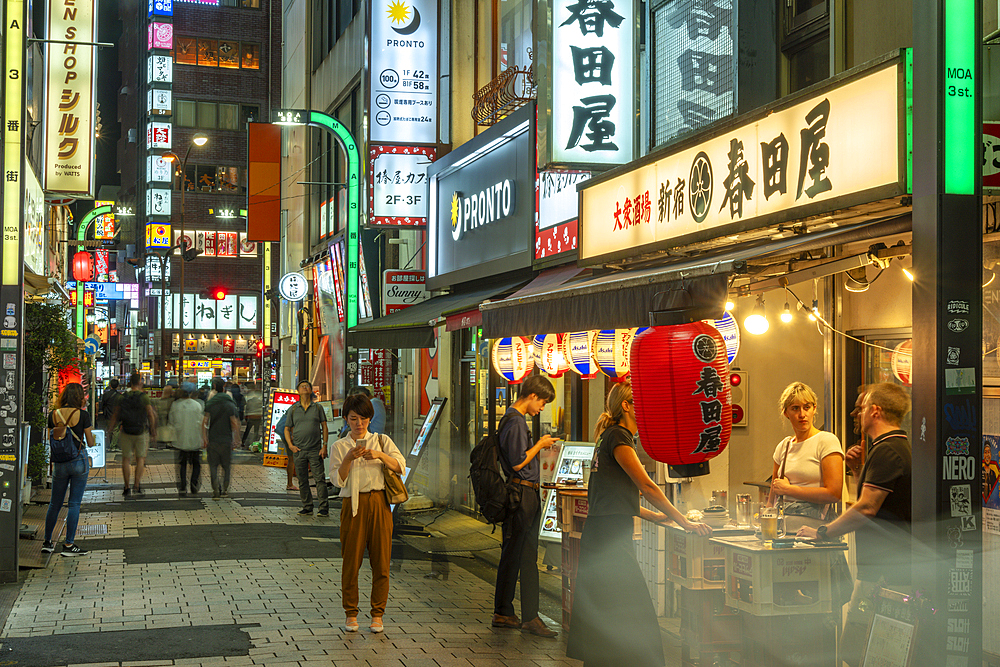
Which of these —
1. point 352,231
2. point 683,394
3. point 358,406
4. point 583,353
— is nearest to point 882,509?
point 683,394

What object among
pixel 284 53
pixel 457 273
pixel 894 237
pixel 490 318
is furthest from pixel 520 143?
pixel 284 53

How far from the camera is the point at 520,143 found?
607 inches

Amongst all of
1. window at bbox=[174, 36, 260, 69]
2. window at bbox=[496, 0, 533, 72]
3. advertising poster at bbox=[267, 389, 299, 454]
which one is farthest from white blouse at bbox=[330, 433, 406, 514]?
window at bbox=[174, 36, 260, 69]

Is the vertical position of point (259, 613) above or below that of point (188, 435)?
below

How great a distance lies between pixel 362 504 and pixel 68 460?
16.7 ft

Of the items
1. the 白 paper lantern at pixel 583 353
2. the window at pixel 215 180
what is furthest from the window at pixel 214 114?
the 白 paper lantern at pixel 583 353

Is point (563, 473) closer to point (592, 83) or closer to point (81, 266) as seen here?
point (592, 83)

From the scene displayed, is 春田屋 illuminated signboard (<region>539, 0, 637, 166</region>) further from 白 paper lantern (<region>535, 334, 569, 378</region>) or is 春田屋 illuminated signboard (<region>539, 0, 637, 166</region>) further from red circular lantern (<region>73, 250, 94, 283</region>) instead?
red circular lantern (<region>73, 250, 94, 283</region>)

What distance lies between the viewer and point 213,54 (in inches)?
2534

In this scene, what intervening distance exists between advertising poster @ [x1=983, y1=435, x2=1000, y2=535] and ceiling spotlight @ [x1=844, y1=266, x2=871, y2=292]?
2.22 meters

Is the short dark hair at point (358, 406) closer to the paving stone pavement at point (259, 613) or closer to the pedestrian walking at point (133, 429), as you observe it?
the paving stone pavement at point (259, 613)

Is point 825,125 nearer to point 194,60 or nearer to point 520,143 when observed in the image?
point 520,143

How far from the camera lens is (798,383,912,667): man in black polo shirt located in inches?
259

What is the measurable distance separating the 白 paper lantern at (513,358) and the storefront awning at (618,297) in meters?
1.91
